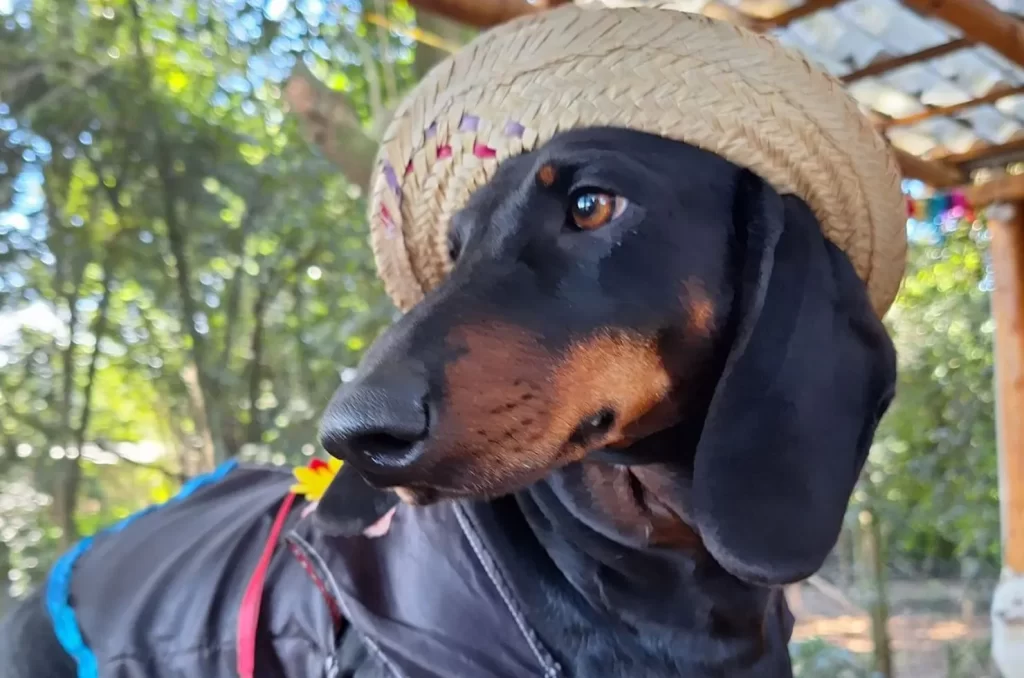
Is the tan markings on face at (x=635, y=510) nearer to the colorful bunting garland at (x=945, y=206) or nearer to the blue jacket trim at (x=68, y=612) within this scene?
the blue jacket trim at (x=68, y=612)

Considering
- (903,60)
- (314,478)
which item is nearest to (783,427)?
(314,478)

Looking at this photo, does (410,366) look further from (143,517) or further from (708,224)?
(143,517)

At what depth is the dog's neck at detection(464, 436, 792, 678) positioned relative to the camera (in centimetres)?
102

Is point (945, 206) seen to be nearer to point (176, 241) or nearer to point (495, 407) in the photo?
point (176, 241)

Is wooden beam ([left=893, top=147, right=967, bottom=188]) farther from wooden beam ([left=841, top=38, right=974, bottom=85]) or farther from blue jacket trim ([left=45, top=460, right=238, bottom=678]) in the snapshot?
blue jacket trim ([left=45, top=460, right=238, bottom=678])

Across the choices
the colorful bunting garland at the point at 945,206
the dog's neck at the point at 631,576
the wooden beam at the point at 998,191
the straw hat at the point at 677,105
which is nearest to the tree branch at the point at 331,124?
the straw hat at the point at 677,105

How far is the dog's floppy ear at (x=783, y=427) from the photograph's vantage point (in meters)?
0.93

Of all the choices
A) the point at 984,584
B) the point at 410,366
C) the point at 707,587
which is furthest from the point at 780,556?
the point at 984,584

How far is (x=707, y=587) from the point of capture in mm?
1048

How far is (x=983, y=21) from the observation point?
74.0 inches

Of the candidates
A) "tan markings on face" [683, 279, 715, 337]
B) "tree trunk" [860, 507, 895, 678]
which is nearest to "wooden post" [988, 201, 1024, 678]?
"tree trunk" [860, 507, 895, 678]

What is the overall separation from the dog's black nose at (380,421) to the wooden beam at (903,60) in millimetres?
1893

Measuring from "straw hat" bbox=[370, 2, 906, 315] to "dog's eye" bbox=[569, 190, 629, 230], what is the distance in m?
0.09

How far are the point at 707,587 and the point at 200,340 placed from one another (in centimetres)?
174
